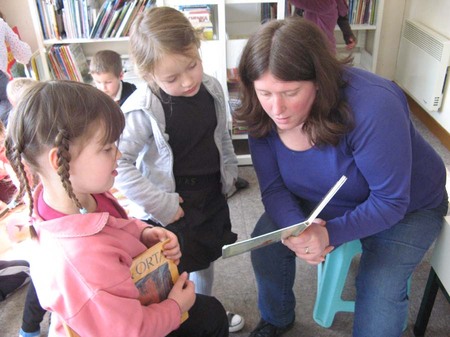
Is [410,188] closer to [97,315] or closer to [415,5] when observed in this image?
[97,315]

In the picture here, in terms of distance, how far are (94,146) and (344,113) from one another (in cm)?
61

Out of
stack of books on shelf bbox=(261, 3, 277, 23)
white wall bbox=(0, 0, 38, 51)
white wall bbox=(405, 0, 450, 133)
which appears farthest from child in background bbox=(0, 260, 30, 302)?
white wall bbox=(405, 0, 450, 133)

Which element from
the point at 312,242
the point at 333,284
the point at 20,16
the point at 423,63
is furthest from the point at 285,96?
the point at 20,16

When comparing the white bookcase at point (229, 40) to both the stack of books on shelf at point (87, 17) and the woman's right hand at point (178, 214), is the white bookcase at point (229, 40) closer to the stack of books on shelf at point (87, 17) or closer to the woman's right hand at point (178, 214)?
the stack of books on shelf at point (87, 17)

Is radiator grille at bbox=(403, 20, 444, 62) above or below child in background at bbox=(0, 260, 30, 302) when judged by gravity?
above

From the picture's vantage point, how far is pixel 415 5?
2.93 metres

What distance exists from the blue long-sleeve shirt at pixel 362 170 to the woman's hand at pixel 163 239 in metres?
0.40

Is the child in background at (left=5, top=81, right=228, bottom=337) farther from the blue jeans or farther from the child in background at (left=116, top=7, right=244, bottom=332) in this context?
the blue jeans

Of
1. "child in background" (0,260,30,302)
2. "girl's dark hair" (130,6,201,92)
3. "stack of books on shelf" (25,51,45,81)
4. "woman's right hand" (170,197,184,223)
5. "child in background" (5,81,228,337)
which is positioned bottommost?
"child in background" (0,260,30,302)

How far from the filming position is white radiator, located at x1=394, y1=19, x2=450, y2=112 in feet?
8.38

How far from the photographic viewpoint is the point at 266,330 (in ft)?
4.83

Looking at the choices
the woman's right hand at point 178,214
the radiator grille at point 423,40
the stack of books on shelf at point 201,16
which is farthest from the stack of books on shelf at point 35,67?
the radiator grille at point 423,40

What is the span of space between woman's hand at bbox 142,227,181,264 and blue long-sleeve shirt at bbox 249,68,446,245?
1.30ft

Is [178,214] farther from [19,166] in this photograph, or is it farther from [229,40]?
[229,40]
